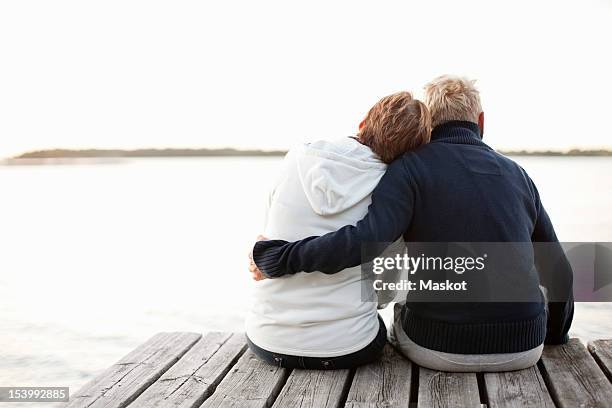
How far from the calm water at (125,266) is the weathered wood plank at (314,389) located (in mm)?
622

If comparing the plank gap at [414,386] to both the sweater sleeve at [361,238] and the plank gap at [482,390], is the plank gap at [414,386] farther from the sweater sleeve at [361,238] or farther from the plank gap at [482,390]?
the sweater sleeve at [361,238]

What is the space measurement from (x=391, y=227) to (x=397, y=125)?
0.30 meters

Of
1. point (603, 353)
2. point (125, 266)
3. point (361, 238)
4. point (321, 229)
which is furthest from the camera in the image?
point (125, 266)

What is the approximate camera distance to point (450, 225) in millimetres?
2059

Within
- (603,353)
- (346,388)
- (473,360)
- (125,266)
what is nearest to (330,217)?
(346,388)

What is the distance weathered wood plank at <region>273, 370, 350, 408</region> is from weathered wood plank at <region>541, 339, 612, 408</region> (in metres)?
0.61

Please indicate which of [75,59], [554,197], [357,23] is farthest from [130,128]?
[554,197]

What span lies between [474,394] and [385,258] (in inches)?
19.2

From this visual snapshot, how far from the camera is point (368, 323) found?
7.06 ft

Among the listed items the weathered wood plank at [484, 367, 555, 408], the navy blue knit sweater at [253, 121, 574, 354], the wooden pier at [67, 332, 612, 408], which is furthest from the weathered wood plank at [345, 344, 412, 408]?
the weathered wood plank at [484, 367, 555, 408]

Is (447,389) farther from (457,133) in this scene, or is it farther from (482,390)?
(457,133)

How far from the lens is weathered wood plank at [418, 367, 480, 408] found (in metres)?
1.90

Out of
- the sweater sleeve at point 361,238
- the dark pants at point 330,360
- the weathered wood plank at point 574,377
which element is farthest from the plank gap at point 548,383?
the sweater sleeve at point 361,238

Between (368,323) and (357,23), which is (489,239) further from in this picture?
(357,23)
